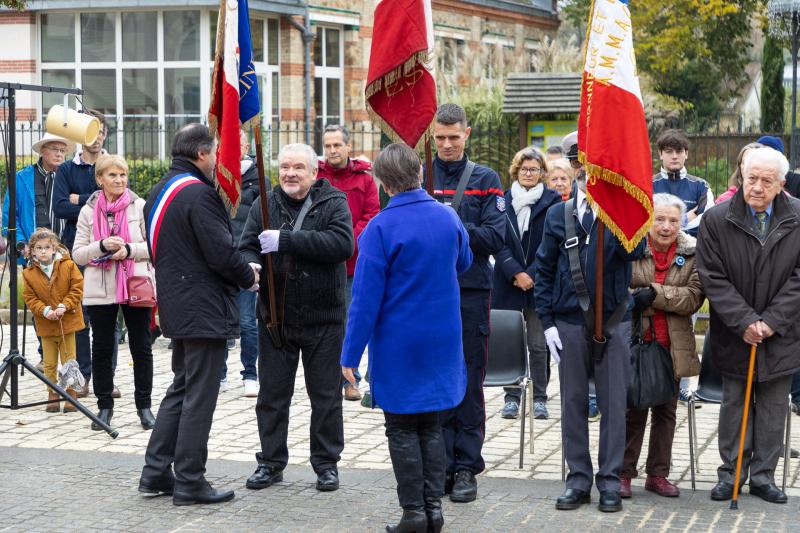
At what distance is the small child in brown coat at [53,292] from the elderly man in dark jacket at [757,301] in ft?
15.7

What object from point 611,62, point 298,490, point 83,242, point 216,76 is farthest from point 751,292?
point 83,242

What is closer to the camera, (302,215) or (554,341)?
(554,341)

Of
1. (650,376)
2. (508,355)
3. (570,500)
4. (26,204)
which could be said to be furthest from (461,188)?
(26,204)

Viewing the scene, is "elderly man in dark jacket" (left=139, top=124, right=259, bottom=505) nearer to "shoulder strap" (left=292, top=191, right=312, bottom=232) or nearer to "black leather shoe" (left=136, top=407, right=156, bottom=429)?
"shoulder strap" (left=292, top=191, right=312, bottom=232)

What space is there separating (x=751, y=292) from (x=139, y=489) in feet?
11.5

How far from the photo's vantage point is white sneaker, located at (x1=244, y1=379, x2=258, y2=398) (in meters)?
9.62

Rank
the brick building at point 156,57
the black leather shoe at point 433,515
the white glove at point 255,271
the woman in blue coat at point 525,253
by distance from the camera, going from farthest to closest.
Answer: the brick building at point 156,57
the woman in blue coat at point 525,253
the white glove at point 255,271
the black leather shoe at point 433,515

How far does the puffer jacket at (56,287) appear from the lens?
9.09 m

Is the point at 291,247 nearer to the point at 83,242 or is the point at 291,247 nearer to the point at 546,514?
the point at 546,514

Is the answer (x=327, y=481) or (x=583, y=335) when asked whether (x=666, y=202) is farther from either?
(x=327, y=481)

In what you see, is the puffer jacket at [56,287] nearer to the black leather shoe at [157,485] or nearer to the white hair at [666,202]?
the black leather shoe at [157,485]

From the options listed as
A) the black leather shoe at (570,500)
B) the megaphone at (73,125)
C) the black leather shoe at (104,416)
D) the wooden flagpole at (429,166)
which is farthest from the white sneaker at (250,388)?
the black leather shoe at (570,500)

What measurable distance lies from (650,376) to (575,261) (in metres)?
0.75

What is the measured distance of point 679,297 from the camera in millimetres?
6574
